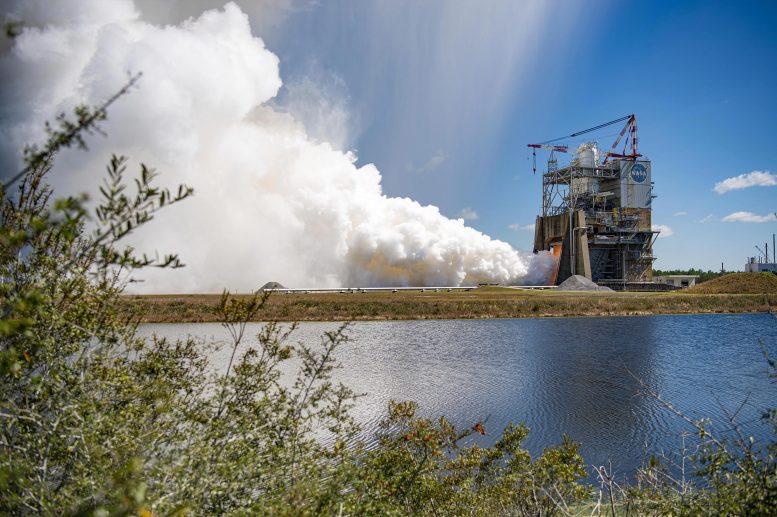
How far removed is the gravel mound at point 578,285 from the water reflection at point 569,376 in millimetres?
30600

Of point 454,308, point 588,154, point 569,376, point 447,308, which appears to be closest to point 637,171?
point 588,154

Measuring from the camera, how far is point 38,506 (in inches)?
158

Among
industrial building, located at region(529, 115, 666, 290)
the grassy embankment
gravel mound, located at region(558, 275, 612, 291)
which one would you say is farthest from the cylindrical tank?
the grassy embankment

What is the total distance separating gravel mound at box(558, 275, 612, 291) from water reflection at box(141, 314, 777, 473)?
3060 cm

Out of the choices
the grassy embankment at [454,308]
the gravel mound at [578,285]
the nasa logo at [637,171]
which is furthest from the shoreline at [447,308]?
the nasa logo at [637,171]

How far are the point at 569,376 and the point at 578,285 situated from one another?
2091 inches

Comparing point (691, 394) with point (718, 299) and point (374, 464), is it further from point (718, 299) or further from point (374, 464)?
point (718, 299)

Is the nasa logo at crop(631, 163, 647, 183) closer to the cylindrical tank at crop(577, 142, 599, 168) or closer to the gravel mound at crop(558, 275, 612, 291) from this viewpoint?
the cylindrical tank at crop(577, 142, 599, 168)

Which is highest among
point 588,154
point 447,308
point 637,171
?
point 588,154

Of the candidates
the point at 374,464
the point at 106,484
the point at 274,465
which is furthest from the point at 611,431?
the point at 106,484

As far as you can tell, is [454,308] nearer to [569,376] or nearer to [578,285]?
[578,285]

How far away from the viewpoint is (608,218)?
8044cm

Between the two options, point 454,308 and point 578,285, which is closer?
point 454,308

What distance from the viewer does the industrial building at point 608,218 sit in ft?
262
